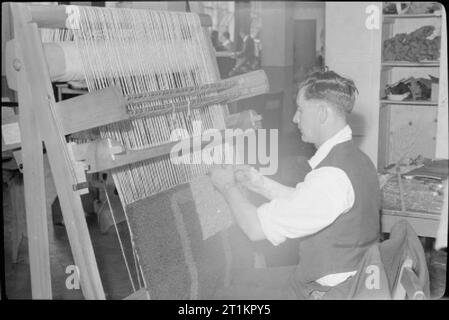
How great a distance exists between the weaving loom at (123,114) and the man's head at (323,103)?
32cm

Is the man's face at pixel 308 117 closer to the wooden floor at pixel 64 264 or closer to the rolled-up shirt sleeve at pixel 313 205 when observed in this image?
the rolled-up shirt sleeve at pixel 313 205

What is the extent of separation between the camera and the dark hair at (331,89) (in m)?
1.68

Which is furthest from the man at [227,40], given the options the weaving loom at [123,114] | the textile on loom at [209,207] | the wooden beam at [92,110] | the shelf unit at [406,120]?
the wooden beam at [92,110]

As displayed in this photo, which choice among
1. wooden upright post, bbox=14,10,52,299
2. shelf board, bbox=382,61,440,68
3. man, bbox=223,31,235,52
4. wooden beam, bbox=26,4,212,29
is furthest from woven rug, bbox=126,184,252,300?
man, bbox=223,31,235,52

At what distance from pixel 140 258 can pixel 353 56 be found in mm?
2595

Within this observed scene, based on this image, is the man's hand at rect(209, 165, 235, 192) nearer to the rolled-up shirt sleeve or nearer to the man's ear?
the rolled-up shirt sleeve

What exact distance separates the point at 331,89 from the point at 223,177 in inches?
14.7

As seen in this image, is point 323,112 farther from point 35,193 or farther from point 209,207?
point 35,193

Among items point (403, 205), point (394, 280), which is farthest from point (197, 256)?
point (403, 205)

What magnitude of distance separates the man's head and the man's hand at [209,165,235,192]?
233mm

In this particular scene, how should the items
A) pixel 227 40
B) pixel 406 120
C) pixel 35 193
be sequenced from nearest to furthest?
pixel 35 193 < pixel 406 120 < pixel 227 40

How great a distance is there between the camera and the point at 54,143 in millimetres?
1520

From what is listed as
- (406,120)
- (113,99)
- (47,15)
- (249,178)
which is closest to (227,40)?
(406,120)

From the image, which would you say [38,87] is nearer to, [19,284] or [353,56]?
[19,284]
